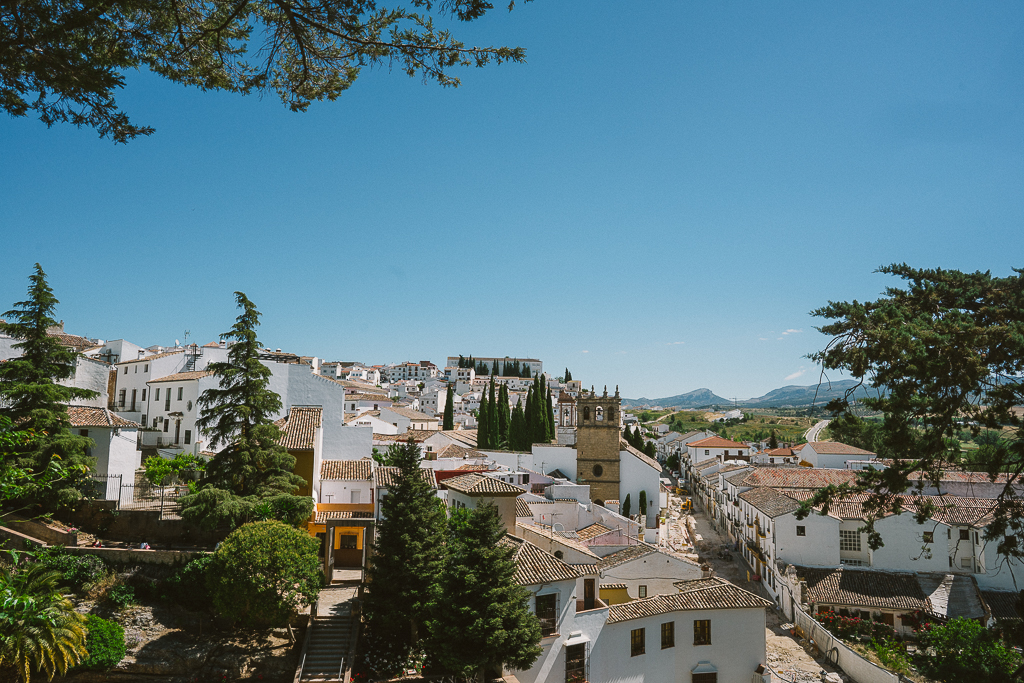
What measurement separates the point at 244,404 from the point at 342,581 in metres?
8.24

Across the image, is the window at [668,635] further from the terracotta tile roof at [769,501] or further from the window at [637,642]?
the terracotta tile roof at [769,501]

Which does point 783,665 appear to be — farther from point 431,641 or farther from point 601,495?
point 601,495

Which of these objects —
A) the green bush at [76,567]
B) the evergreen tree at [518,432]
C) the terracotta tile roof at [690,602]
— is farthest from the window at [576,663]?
the evergreen tree at [518,432]

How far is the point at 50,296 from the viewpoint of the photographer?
2170 cm

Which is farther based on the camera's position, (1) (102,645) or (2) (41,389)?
(2) (41,389)

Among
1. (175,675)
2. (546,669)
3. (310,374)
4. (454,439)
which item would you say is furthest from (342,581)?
(454,439)

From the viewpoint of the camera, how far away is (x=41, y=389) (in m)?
20.7

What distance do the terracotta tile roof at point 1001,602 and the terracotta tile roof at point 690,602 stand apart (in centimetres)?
1653

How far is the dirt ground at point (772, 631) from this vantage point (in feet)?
81.2

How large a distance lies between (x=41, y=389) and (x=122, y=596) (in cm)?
800

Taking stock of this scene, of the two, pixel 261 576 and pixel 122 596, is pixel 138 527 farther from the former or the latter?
pixel 261 576

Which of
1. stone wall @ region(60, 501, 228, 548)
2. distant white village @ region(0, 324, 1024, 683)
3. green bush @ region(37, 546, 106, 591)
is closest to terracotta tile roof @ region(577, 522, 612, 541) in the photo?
distant white village @ region(0, 324, 1024, 683)

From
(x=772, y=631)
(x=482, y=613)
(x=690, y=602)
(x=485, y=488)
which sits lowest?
(x=772, y=631)

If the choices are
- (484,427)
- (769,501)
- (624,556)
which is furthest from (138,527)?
(484,427)
